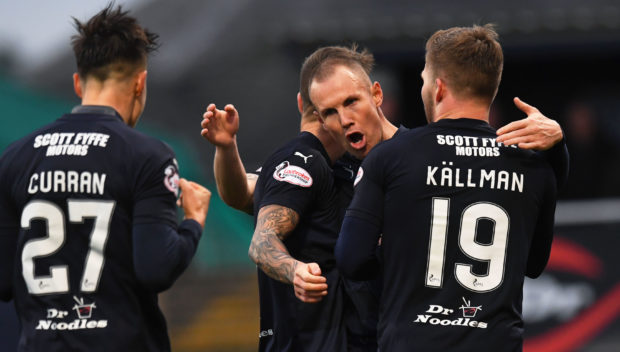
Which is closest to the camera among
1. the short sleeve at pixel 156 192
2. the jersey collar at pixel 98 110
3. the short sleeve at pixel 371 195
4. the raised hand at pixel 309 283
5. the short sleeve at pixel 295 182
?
the raised hand at pixel 309 283

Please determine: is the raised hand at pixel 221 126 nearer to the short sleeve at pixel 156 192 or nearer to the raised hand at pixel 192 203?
the raised hand at pixel 192 203

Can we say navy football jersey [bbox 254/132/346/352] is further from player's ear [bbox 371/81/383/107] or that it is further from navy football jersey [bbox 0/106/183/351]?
navy football jersey [bbox 0/106/183/351]

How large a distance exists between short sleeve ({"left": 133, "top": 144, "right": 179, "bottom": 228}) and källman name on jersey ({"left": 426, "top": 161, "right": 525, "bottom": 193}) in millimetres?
1258

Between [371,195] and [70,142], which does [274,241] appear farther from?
[70,142]

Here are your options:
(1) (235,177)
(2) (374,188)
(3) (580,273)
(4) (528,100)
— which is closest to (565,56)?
(4) (528,100)

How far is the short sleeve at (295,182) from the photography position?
4.79 meters

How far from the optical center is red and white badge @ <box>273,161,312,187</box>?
483cm

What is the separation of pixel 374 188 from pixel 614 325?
7610 millimetres

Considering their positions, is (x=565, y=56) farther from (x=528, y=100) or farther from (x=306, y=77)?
(x=306, y=77)

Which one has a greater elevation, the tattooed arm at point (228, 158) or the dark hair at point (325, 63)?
the dark hair at point (325, 63)

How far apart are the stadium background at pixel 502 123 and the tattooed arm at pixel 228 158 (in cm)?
260

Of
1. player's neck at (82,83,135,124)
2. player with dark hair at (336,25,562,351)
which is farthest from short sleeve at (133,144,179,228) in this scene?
player with dark hair at (336,25,562,351)

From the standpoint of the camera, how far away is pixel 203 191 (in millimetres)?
5152

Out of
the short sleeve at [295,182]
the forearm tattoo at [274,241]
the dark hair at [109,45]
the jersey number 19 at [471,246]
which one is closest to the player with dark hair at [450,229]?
the jersey number 19 at [471,246]
